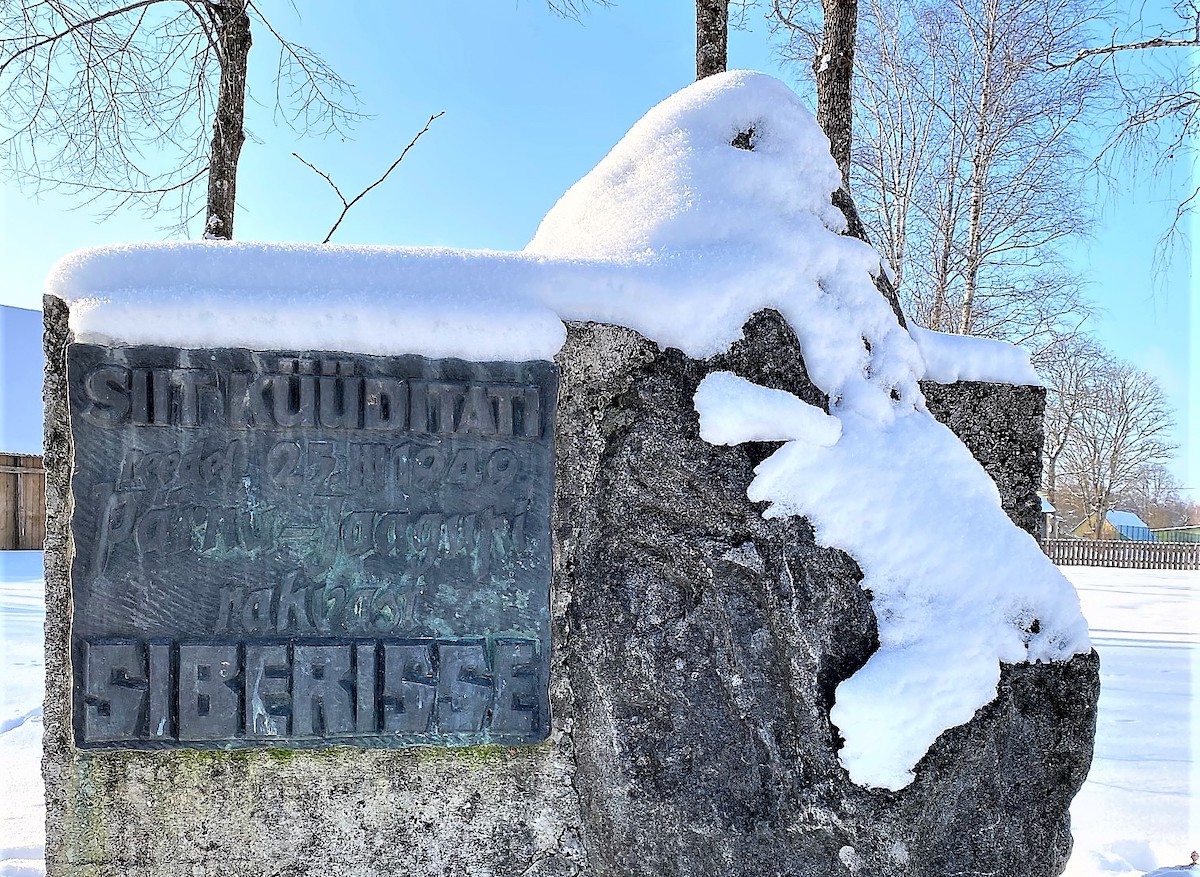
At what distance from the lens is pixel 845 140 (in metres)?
4.84

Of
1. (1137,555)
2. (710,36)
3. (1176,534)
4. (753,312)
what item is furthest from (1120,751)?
(1176,534)

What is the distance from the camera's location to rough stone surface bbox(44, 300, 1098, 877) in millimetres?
1527

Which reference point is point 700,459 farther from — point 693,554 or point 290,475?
point 290,475

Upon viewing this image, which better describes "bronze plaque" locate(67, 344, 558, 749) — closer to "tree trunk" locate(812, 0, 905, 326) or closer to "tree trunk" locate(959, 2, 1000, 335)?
"tree trunk" locate(812, 0, 905, 326)

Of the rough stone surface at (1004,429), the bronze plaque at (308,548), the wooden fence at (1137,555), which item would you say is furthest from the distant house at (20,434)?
the wooden fence at (1137,555)

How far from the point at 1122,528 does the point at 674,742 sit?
1784 inches

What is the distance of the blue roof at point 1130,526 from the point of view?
38.3m

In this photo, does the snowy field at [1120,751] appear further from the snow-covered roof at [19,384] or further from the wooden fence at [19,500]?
the snow-covered roof at [19,384]

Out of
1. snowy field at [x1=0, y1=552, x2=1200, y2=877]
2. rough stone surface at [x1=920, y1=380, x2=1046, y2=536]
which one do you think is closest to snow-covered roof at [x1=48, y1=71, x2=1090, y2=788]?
rough stone surface at [x1=920, y1=380, x2=1046, y2=536]

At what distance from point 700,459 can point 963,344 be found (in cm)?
84

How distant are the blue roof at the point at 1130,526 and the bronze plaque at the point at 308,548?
136ft

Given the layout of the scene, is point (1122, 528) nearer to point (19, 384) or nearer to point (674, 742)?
point (19, 384)

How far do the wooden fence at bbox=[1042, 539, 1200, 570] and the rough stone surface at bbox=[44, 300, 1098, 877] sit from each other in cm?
2025

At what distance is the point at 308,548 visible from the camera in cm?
150
